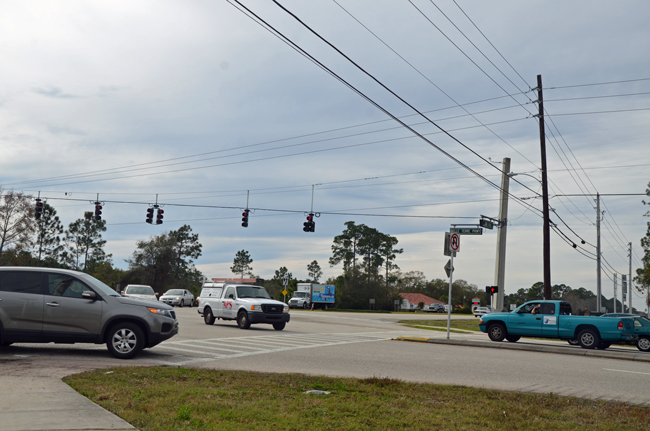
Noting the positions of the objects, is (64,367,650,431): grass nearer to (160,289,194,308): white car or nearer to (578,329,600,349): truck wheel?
(578,329,600,349): truck wheel

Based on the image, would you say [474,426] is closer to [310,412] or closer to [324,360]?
[310,412]

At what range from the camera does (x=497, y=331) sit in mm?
21312

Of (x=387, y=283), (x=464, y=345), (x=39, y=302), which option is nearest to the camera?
(x=39, y=302)

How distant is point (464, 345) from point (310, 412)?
13.2m

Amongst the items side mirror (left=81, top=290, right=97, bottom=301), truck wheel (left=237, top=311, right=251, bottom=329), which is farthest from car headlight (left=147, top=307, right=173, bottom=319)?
truck wheel (left=237, top=311, right=251, bottom=329)

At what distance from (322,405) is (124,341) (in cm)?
613

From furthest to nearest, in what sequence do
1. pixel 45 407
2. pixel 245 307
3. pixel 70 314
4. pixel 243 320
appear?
pixel 243 320
pixel 245 307
pixel 70 314
pixel 45 407

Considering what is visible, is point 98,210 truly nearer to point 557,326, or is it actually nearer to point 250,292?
point 250,292

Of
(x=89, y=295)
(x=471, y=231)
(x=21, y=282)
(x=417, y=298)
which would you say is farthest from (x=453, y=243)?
(x=417, y=298)

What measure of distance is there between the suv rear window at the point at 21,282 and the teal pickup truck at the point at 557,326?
52.0 ft

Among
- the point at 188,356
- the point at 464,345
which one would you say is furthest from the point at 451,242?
the point at 188,356

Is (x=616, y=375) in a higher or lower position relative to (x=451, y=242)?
lower

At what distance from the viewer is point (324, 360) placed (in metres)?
13.0

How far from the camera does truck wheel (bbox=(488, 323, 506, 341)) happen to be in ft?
69.5
